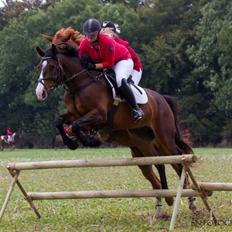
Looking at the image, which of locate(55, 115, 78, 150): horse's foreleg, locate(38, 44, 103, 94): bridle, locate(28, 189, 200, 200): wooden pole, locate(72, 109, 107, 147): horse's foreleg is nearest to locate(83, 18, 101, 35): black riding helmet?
locate(38, 44, 103, 94): bridle

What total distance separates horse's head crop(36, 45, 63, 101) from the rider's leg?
0.94 m

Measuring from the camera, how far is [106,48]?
34.0ft

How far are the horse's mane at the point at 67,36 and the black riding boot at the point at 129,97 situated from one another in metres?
1.16

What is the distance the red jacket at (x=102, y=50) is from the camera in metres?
10.4

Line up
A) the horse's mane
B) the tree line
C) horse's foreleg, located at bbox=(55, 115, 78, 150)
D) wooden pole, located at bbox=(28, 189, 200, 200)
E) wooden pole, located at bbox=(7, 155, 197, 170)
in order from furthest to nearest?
1. the tree line
2. the horse's mane
3. horse's foreleg, located at bbox=(55, 115, 78, 150)
4. wooden pole, located at bbox=(28, 189, 200, 200)
5. wooden pole, located at bbox=(7, 155, 197, 170)

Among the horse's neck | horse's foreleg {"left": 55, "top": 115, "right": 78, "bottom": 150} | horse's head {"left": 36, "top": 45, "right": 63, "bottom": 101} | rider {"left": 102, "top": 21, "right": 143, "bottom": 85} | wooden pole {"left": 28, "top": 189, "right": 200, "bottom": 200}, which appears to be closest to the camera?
wooden pole {"left": 28, "top": 189, "right": 200, "bottom": 200}

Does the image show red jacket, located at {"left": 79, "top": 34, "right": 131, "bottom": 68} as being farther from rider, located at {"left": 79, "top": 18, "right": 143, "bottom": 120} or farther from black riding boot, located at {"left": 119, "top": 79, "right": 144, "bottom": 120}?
black riding boot, located at {"left": 119, "top": 79, "right": 144, "bottom": 120}

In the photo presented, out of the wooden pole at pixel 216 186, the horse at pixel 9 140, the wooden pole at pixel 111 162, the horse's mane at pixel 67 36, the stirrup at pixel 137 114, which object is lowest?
the horse at pixel 9 140

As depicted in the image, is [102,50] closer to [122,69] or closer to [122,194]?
[122,69]

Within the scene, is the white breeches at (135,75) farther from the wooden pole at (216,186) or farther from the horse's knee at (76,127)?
the wooden pole at (216,186)

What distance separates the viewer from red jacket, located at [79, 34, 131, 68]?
10355 millimetres

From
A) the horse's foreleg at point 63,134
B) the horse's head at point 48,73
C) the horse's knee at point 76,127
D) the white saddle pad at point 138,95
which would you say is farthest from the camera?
the white saddle pad at point 138,95

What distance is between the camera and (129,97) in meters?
10.3

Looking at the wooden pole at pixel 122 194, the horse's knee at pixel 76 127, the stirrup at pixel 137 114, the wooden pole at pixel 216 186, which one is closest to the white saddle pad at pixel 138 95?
the stirrup at pixel 137 114
